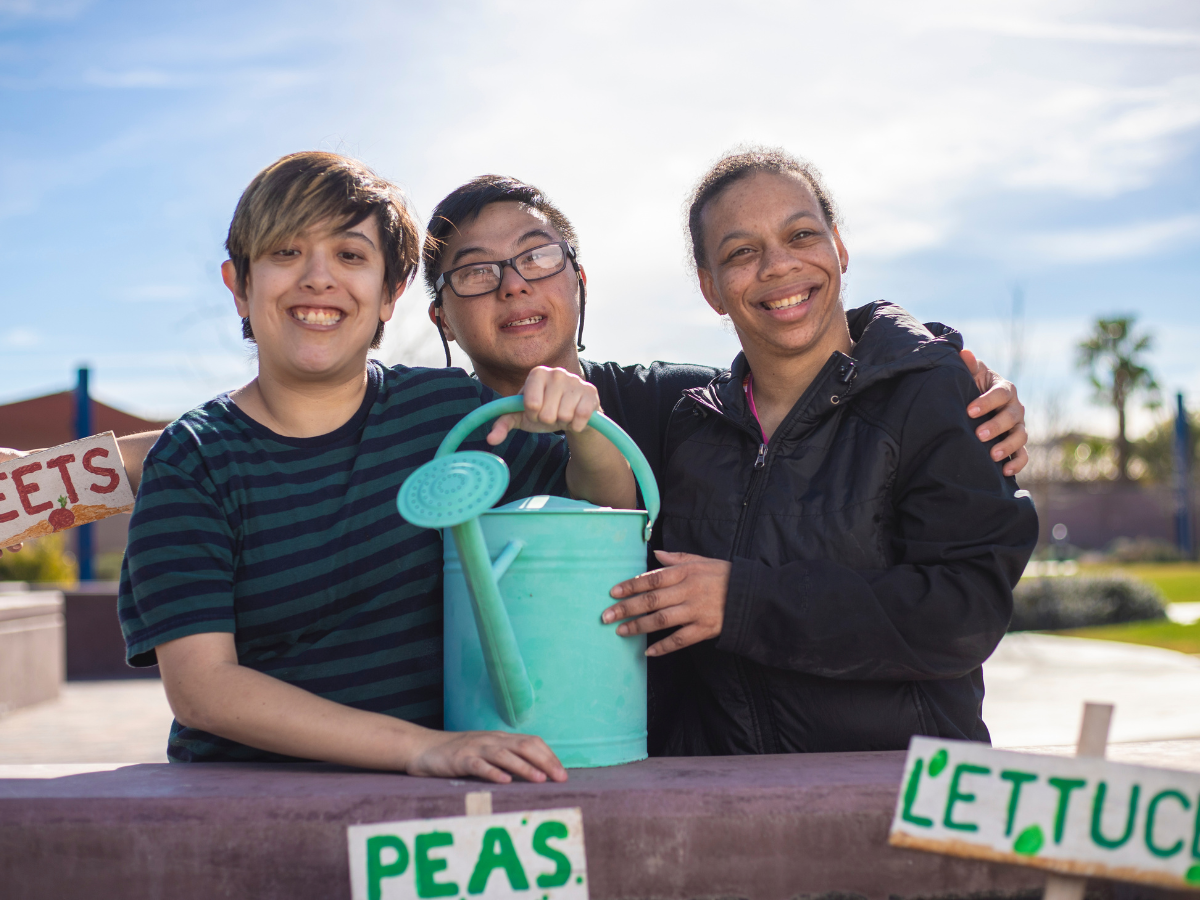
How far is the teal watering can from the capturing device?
1.57 meters

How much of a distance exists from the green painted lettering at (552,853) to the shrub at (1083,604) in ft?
44.1

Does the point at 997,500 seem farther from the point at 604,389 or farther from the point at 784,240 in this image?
the point at 604,389

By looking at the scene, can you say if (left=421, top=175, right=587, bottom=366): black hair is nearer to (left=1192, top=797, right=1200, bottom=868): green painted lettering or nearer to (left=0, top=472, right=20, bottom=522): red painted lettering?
(left=0, top=472, right=20, bottom=522): red painted lettering

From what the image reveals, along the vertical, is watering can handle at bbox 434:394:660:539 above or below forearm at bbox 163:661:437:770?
above

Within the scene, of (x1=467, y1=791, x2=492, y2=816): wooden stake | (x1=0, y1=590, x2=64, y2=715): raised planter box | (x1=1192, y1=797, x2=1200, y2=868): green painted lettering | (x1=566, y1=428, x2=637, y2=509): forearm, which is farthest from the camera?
(x1=0, y1=590, x2=64, y2=715): raised planter box

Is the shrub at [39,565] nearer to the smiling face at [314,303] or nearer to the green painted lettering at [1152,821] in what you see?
the smiling face at [314,303]

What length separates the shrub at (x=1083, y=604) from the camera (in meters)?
13.7

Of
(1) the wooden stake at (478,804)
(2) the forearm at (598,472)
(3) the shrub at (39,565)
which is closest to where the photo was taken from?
(1) the wooden stake at (478,804)

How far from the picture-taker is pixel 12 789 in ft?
5.02

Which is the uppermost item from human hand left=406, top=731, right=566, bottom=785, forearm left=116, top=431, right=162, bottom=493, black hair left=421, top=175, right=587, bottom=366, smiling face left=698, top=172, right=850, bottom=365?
black hair left=421, top=175, right=587, bottom=366

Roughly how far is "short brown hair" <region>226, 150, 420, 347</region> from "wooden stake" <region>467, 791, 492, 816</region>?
0.97m

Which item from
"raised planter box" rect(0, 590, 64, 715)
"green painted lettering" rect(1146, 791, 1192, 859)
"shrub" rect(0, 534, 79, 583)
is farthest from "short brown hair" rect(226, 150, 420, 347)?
"shrub" rect(0, 534, 79, 583)

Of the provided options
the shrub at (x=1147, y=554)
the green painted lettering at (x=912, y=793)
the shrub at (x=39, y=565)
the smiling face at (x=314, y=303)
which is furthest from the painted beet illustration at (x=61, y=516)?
the shrub at (x=1147, y=554)

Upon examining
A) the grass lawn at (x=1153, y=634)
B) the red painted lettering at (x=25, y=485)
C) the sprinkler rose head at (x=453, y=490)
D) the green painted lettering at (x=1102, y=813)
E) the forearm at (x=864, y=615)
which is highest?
the red painted lettering at (x=25, y=485)
